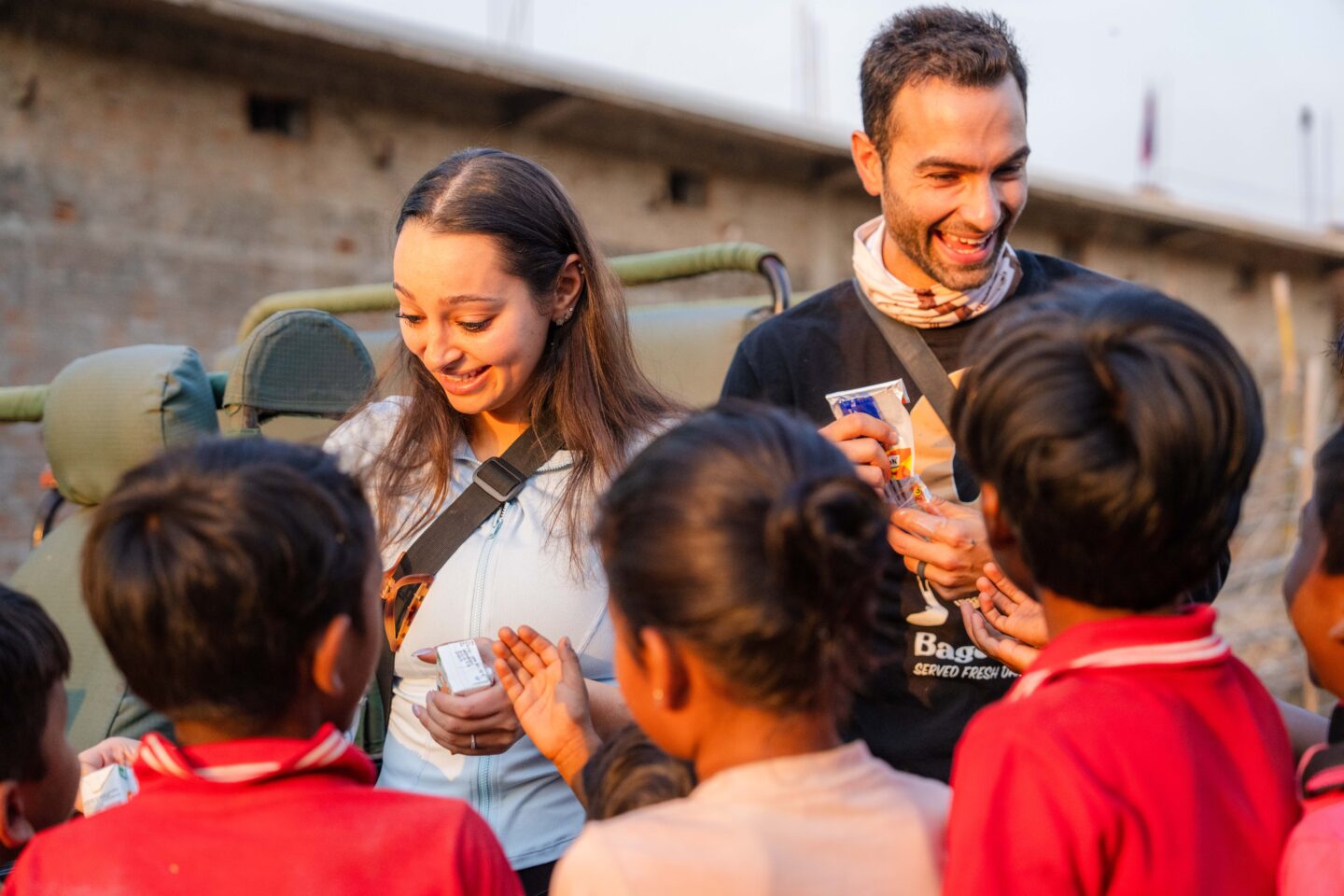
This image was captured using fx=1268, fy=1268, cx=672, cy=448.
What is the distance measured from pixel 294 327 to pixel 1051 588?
2.45m

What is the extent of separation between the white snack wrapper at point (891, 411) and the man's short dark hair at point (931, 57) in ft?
1.77

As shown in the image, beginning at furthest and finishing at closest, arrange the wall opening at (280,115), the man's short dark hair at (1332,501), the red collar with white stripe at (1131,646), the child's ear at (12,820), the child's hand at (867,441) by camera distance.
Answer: the wall opening at (280,115) → the child's hand at (867,441) → the child's ear at (12,820) → the man's short dark hair at (1332,501) → the red collar with white stripe at (1131,646)

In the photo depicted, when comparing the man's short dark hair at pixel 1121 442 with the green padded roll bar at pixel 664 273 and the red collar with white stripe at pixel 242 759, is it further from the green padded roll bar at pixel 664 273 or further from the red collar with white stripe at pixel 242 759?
the green padded roll bar at pixel 664 273

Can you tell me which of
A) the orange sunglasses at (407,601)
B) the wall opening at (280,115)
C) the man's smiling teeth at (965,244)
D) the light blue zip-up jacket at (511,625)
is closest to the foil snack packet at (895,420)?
the man's smiling teeth at (965,244)

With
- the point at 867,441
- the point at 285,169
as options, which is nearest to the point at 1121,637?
the point at 867,441

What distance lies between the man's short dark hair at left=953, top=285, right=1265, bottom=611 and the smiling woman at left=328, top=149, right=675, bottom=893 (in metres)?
0.77

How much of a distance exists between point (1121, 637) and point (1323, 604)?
29 cm

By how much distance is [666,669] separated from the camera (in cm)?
123

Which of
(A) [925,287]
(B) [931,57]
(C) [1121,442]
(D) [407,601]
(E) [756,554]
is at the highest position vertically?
(B) [931,57]

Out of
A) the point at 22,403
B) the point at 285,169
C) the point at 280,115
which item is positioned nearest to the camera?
the point at 22,403

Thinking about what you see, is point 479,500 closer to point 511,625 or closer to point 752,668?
point 511,625

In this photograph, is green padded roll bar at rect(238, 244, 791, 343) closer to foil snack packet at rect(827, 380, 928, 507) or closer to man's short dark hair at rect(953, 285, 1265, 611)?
foil snack packet at rect(827, 380, 928, 507)

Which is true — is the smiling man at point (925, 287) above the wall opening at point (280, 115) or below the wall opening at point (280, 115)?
below

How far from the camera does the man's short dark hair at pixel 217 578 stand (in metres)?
1.27
